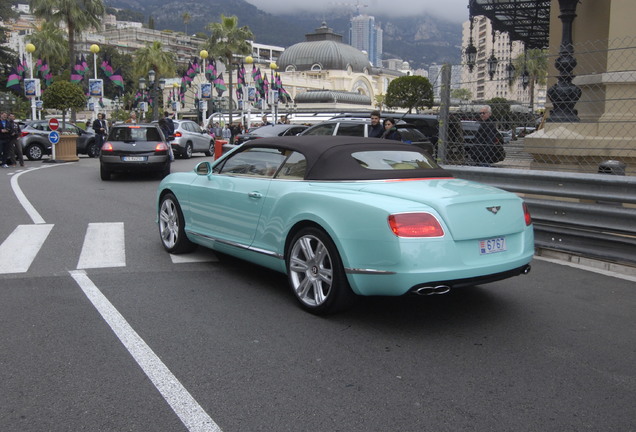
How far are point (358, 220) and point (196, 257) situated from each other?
313 cm

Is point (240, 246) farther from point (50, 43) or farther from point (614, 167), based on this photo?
point (50, 43)

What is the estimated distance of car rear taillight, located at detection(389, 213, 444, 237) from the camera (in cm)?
452

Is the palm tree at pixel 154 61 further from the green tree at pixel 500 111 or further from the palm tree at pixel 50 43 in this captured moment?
the green tree at pixel 500 111

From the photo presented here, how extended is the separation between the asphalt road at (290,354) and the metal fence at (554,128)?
2359 mm

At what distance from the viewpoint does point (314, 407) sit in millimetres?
3480

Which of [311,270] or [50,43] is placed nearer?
[311,270]

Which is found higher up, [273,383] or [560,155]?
[560,155]

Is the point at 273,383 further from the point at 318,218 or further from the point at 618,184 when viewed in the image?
the point at 618,184

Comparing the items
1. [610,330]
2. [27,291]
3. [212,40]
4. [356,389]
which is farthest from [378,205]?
[212,40]

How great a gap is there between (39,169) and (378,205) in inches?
735

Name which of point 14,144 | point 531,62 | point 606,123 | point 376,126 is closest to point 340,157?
point 606,123

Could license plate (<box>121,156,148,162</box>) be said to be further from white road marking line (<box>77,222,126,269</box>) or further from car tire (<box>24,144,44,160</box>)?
car tire (<box>24,144,44,160</box>)

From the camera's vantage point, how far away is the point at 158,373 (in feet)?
12.9

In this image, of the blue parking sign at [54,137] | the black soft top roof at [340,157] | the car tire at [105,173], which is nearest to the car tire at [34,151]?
the blue parking sign at [54,137]
